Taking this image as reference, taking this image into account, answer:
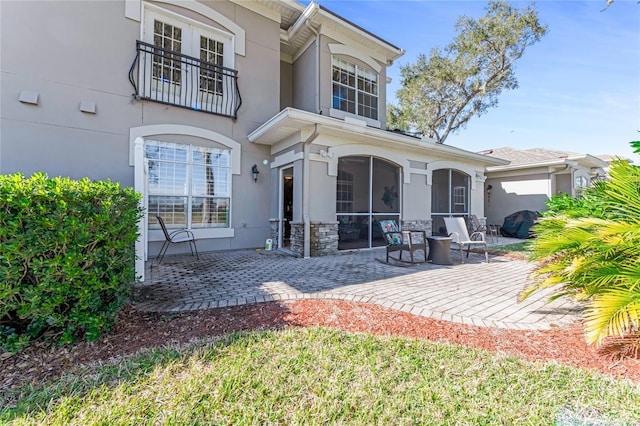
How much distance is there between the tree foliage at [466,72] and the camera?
43.8 feet

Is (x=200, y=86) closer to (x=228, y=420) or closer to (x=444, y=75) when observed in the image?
(x=228, y=420)

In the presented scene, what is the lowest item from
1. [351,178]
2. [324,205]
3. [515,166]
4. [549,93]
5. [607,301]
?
[607,301]

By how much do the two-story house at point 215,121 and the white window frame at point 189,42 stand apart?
28mm

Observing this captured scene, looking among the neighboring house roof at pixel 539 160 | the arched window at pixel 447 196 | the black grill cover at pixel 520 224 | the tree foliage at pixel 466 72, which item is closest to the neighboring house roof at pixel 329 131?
the arched window at pixel 447 196

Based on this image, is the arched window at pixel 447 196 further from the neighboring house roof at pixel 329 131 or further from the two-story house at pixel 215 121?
the neighboring house roof at pixel 329 131

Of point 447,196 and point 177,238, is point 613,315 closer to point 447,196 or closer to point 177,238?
point 177,238

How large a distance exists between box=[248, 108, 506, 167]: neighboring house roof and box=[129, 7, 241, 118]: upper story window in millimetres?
1379

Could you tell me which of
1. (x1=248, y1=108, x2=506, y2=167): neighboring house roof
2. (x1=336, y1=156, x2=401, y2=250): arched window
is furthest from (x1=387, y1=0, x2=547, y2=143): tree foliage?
(x1=336, y1=156, x2=401, y2=250): arched window

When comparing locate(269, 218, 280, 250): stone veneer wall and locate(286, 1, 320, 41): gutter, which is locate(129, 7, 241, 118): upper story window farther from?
locate(269, 218, 280, 250): stone veneer wall

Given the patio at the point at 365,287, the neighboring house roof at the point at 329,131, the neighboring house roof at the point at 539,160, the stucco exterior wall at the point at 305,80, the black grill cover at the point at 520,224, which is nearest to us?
the patio at the point at 365,287

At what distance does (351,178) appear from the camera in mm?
8297

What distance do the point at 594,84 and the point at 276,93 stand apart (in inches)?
384

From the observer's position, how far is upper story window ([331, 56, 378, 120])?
988 centimetres

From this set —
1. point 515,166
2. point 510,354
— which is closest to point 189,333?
point 510,354
